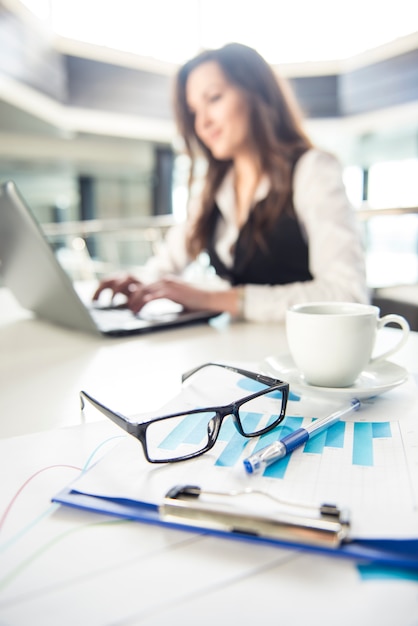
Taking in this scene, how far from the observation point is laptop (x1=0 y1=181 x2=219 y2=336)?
67cm

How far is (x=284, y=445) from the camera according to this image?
303 mm

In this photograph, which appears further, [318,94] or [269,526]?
[318,94]

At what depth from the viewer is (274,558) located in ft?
0.74

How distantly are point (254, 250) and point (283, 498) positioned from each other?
86 cm

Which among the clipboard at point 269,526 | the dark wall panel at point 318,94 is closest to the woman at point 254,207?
the clipboard at point 269,526

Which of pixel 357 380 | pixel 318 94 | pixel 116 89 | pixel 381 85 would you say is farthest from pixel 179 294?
pixel 318 94

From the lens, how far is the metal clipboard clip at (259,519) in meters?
0.22

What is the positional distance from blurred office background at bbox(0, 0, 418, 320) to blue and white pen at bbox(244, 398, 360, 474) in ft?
5.41

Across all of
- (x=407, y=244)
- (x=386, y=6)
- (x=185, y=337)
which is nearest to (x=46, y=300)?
(x=185, y=337)

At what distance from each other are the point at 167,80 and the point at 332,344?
10.7ft

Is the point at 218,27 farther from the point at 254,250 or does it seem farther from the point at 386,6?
the point at 254,250

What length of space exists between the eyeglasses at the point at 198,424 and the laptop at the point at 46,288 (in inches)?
12.2

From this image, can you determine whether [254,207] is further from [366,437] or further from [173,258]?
[366,437]

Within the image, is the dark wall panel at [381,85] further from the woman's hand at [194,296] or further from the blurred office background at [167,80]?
the woman's hand at [194,296]
